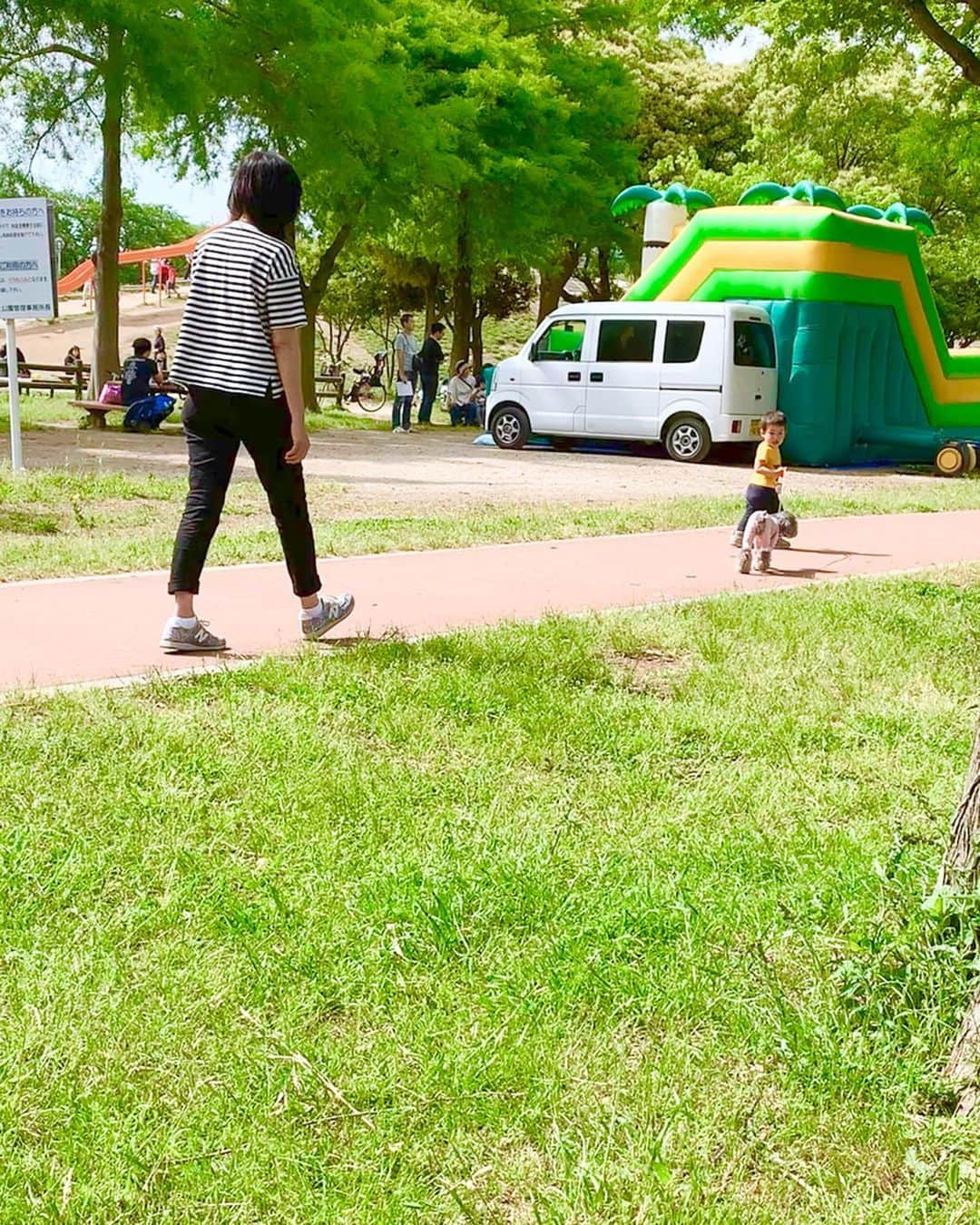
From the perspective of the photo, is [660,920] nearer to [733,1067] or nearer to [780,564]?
[733,1067]

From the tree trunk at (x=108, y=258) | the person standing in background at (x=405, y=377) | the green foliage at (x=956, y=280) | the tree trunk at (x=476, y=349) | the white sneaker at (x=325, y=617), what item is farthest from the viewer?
the tree trunk at (x=476, y=349)

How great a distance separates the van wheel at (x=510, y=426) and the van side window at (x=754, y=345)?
3519mm

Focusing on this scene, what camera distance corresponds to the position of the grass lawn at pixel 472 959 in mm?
2246

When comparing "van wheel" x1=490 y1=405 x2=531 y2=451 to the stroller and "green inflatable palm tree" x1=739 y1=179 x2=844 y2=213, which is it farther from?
the stroller

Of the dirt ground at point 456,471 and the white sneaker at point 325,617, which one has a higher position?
the dirt ground at point 456,471

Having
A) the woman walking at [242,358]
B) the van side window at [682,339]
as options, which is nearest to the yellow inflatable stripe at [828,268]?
the van side window at [682,339]

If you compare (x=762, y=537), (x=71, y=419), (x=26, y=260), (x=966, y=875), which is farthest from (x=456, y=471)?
(x=966, y=875)

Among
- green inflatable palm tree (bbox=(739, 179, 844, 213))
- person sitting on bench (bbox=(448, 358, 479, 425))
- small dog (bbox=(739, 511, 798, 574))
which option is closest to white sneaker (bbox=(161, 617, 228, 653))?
small dog (bbox=(739, 511, 798, 574))

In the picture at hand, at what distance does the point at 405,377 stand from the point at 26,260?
12169 millimetres

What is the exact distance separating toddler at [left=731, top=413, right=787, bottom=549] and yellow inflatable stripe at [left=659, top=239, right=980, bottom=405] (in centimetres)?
1079

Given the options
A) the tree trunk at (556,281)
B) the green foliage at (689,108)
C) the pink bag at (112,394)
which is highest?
the green foliage at (689,108)

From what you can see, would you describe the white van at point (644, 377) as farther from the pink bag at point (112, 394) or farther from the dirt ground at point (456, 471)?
the pink bag at point (112, 394)

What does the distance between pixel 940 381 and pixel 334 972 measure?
19972 mm

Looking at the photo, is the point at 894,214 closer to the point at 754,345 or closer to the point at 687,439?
the point at 754,345
